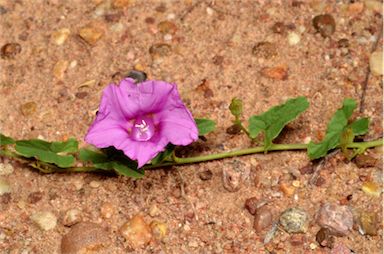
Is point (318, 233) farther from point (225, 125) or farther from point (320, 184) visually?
point (225, 125)

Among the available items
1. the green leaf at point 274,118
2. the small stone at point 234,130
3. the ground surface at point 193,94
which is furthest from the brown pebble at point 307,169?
the small stone at point 234,130

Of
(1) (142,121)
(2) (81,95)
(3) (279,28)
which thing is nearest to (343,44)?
(3) (279,28)

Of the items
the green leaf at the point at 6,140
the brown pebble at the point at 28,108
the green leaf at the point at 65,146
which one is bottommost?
the brown pebble at the point at 28,108

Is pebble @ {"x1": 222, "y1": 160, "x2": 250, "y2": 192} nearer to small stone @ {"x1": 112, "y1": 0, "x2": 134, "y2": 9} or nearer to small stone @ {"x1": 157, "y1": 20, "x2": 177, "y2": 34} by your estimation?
small stone @ {"x1": 157, "y1": 20, "x2": 177, "y2": 34}

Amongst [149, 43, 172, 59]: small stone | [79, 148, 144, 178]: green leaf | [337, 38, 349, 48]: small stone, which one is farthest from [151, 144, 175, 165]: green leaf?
[337, 38, 349, 48]: small stone

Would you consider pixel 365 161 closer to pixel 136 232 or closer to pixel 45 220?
pixel 136 232

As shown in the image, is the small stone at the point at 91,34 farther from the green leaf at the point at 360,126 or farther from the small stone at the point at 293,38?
the green leaf at the point at 360,126

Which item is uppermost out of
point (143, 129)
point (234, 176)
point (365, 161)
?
point (143, 129)
